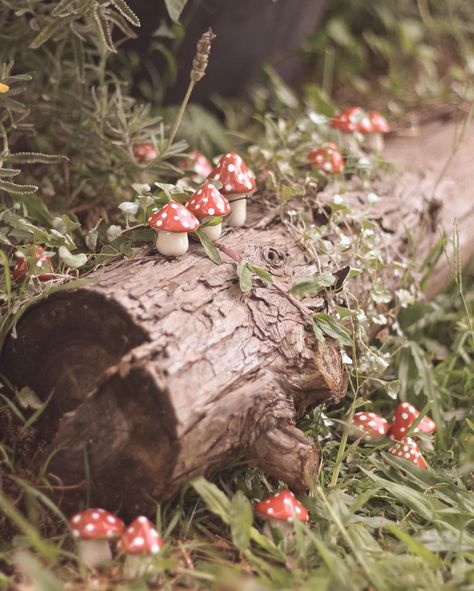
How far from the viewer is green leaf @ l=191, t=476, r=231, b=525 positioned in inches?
80.1

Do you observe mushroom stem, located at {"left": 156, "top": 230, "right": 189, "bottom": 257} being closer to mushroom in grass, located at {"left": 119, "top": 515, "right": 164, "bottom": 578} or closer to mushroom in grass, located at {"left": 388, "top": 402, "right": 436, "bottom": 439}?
mushroom in grass, located at {"left": 119, "top": 515, "right": 164, "bottom": 578}

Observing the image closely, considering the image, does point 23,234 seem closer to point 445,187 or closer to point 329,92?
point 445,187

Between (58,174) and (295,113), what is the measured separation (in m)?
1.29

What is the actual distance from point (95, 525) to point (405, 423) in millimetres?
1188

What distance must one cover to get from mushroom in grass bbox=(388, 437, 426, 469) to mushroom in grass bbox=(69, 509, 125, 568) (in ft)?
3.34

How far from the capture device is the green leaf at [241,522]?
1996 millimetres

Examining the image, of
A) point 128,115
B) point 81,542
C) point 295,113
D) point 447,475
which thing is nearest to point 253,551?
point 81,542

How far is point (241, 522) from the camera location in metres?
2.02

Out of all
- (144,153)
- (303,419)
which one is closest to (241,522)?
(303,419)

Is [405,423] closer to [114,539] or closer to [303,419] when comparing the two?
[303,419]

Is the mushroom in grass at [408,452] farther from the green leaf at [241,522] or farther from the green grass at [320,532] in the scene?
the green leaf at [241,522]

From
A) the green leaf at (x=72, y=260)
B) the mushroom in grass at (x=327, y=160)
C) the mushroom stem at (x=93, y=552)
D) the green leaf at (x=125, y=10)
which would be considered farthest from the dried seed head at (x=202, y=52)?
the mushroom stem at (x=93, y=552)

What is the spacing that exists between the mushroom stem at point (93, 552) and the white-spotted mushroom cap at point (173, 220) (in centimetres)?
92

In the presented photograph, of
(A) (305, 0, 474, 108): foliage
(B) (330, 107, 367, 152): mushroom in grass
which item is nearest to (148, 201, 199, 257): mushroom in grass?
(B) (330, 107, 367, 152): mushroom in grass
